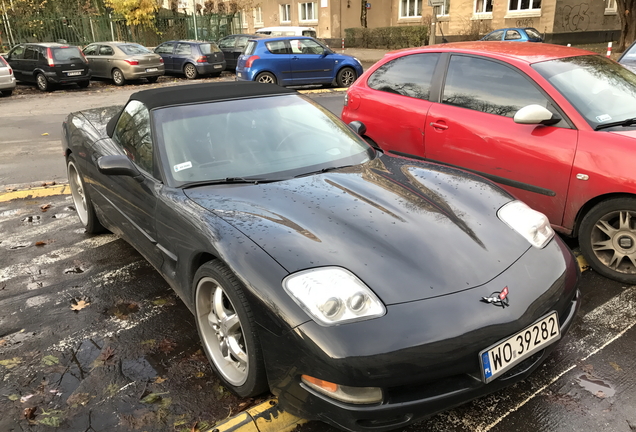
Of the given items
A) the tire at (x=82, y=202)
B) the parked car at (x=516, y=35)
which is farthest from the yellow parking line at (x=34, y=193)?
the parked car at (x=516, y=35)

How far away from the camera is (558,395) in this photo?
2.63 m

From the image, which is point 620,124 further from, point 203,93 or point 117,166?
point 117,166

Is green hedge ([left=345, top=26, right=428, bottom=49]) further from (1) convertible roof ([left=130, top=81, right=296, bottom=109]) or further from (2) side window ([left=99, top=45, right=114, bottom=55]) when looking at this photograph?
(1) convertible roof ([left=130, top=81, right=296, bottom=109])

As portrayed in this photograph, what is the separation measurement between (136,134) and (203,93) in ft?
1.85

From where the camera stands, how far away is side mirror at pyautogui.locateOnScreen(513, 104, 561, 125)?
12.7 feet

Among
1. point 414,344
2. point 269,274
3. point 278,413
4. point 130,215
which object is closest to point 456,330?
point 414,344

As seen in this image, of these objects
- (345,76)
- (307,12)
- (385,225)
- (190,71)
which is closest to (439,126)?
(385,225)

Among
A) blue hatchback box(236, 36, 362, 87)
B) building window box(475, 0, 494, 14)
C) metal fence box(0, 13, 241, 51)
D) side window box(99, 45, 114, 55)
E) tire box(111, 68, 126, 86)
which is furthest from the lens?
building window box(475, 0, 494, 14)

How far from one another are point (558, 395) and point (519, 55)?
305cm

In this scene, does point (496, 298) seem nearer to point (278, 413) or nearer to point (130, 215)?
point (278, 413)

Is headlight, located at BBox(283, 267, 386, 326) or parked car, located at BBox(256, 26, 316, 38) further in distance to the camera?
parked car, located at BBox(256, 26, 316, 38)

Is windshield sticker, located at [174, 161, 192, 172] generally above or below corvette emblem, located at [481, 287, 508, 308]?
Answer: above

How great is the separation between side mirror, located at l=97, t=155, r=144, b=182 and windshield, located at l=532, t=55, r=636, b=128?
327 cm

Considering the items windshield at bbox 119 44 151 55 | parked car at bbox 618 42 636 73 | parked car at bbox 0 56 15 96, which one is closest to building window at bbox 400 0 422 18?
windshield at bbox 119 44 151 55
